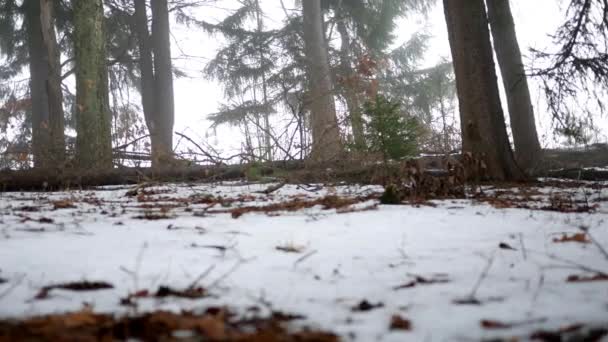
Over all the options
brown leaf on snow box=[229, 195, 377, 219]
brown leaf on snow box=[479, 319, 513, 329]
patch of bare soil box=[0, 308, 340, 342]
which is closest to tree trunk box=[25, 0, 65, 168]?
brown leaf on snow box=[229, 195, 377, 219]

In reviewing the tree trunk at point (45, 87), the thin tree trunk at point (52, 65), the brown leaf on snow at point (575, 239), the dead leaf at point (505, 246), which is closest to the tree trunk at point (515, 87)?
the brown leaf on snow at point (575, 239)

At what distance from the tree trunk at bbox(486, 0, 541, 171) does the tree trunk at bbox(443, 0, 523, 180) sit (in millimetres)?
2850

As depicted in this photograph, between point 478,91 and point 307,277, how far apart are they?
4.58m

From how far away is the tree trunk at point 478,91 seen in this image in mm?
5332

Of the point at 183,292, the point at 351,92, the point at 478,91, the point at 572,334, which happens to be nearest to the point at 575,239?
the point at 572,334

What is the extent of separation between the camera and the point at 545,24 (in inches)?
230

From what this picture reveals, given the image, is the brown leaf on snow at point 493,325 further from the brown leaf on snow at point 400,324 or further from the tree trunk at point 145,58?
the tree trunk at point 145,58

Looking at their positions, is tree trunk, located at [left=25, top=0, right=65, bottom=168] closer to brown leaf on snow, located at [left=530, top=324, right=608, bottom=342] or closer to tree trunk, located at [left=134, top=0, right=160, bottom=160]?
tree trunk, located at [left=134, top=0, right=160, bottom=160]

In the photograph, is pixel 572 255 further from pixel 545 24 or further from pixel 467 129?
pixel 545 24

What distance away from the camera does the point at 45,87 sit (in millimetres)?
11375

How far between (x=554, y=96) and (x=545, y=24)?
1143 mm

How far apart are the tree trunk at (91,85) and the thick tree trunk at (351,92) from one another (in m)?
4.18

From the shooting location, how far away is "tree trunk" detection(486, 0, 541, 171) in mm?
8180

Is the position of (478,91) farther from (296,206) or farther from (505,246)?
(505,246)
